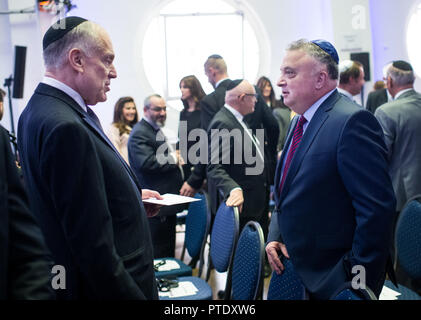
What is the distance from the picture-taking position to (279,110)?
5.29 meters

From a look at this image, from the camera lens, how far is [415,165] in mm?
3268

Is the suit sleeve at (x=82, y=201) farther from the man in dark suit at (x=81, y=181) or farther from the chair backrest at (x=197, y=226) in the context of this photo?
the chair backrest at (x=197, y=226)

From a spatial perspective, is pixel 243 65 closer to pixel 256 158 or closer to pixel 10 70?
pixel 10 70

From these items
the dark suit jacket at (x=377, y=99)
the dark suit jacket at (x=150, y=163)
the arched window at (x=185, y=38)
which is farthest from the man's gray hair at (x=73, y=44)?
the arched window at (x=185, y=38)

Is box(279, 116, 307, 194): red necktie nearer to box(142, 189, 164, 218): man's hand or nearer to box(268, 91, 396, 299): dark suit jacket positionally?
box(268, 91, 396, 299): dark suit jacket

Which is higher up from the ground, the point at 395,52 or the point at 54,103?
the point at 395,52

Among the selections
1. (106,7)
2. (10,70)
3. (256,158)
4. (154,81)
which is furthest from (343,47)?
(10,70)

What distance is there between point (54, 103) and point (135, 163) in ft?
7.62

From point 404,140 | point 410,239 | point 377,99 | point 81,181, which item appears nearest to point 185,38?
point 377,99

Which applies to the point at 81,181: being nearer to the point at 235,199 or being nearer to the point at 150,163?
the point at 235,199

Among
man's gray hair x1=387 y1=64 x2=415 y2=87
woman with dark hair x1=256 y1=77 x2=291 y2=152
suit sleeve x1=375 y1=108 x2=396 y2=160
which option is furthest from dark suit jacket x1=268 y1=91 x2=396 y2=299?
woman with dark hair x1=256 y1=77 x2=291 y2=152

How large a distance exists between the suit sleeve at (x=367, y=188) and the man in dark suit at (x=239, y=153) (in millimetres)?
1454

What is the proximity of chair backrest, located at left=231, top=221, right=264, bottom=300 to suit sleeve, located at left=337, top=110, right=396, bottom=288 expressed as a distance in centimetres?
45

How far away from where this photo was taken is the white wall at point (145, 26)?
631cm
